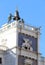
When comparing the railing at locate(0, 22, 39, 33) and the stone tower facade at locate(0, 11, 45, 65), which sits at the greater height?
the railing at locate(0, 22, 39, 33)

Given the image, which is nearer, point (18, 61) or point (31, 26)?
point (18, 61)

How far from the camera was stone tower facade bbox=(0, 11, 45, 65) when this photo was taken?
58.3 metres

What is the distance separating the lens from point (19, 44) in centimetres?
5881

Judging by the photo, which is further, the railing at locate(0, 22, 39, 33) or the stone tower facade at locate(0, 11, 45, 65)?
the railing at locate(0, 22, 39, 33)

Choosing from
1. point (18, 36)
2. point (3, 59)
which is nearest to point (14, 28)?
point (18, 36)

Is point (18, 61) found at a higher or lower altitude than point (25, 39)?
lower

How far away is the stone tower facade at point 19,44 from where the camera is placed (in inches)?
2295

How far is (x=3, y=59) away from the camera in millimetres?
58719

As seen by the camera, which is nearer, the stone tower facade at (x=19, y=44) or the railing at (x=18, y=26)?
the stone tower facade at (x=19, y=44)

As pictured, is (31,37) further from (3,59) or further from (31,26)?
(3,59)

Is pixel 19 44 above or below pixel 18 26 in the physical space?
below

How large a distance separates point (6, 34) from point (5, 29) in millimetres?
984

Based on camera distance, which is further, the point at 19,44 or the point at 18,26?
the point at 18,26

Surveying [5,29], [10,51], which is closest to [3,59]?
[10,51]
